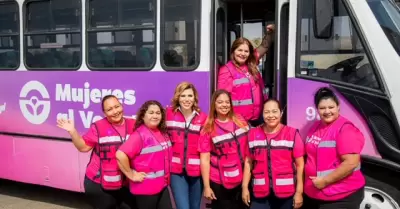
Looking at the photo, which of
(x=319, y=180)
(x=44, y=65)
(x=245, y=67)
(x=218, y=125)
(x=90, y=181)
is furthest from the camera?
(x=44, y=65)

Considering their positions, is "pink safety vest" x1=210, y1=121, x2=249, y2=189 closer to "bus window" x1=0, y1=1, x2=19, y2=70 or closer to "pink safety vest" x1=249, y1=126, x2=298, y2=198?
"pink safety vest" x1=249, y1=126, x2=298, y2=198

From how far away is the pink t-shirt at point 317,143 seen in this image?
3.05 meters

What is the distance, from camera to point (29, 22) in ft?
17.6

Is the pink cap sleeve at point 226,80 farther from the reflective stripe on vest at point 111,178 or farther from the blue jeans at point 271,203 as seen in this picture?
the reflective stripe on vest at point 111,178

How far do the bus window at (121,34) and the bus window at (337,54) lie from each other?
5.17 ft

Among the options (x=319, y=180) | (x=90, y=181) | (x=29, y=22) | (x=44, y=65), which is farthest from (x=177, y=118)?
(x=29, y=22)

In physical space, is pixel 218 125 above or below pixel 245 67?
below

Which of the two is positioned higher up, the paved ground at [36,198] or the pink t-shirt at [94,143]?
the pink t-shirt at [94,143]

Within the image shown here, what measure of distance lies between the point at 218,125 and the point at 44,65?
278 cm

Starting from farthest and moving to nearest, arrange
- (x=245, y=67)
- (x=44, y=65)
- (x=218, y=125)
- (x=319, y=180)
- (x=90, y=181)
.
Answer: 1. (x=44, y=65)
2. (x=245, y=67)
3. (x=90, y=181)
4. (x=218, y=125)
5. (x=319, y=180)

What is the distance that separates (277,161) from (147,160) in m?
1.02

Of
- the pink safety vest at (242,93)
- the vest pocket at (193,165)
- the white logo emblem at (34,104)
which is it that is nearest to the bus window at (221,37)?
the pink safety vest at (242,93)

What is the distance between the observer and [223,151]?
11.3 feet

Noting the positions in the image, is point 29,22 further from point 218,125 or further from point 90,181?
point 218,125
